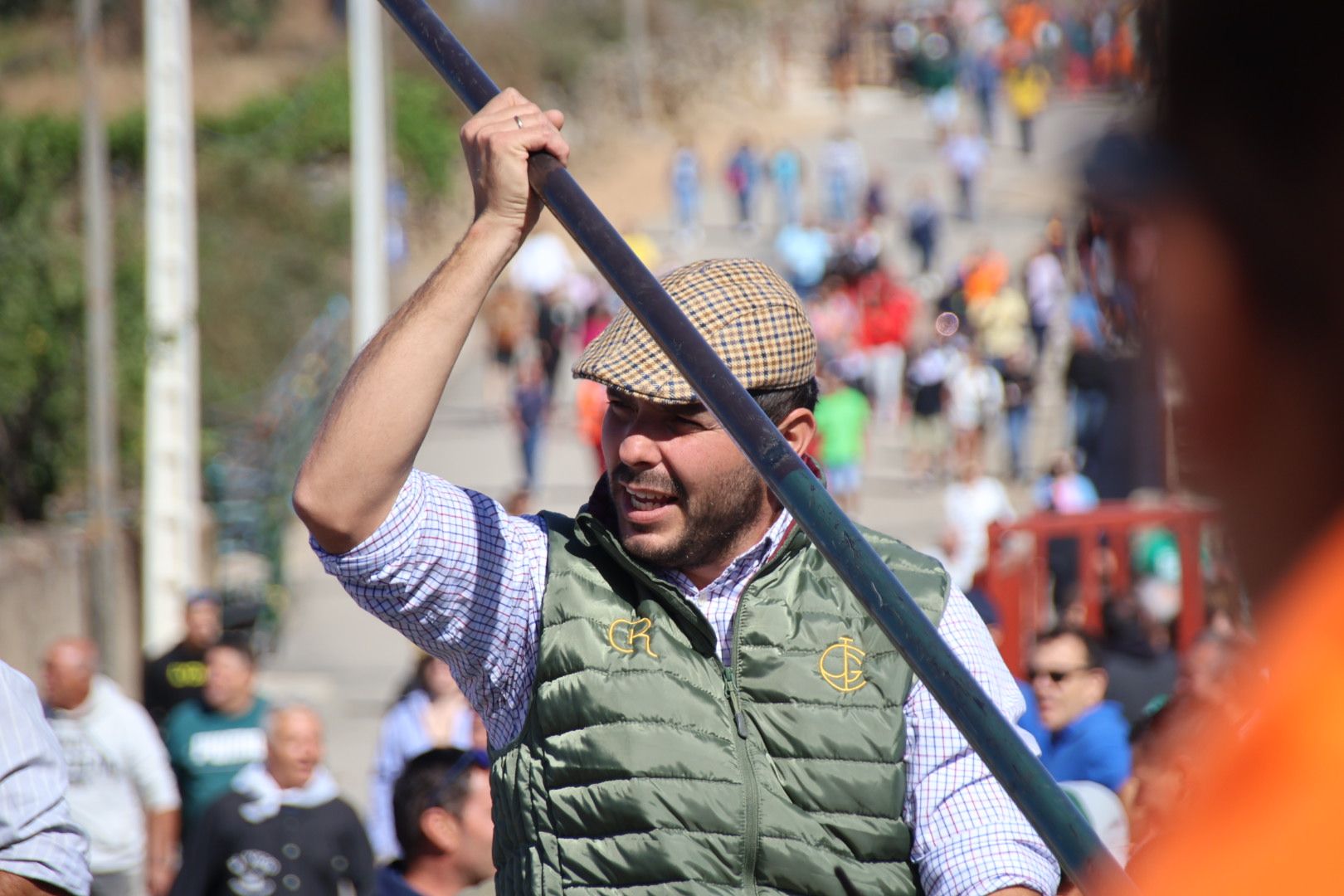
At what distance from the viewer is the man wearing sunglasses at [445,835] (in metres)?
4.65

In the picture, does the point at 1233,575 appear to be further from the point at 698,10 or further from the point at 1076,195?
the point at 698,10

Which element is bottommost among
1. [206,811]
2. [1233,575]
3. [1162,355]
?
[206,811]

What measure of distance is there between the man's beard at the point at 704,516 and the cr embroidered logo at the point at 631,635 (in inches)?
3.5

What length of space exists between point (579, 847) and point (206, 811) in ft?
11.9

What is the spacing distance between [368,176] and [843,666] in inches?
527

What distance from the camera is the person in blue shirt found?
5.77m

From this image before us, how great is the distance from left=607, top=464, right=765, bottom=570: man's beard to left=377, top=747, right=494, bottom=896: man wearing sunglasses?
2.42m

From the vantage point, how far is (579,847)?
2.14m

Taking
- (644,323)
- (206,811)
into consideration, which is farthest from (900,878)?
(206,811)

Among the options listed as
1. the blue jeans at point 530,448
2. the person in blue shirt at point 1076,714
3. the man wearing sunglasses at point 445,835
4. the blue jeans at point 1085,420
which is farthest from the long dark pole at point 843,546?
the blue jeans at point 530,448

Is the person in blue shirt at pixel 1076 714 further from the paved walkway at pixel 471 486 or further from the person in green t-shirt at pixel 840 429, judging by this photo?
the person in green t-shirt at pixel 840 429

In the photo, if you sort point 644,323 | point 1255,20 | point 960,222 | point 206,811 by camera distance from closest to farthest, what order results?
point 1255,20 < point 644,323 < point 206,811 < point 960,222

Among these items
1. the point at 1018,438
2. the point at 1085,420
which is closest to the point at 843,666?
the point at 1085,420

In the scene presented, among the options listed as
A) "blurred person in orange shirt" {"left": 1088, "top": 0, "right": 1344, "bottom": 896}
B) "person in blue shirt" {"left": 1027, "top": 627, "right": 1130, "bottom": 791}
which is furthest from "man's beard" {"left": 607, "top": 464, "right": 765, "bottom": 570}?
"person in blue shirt" {"left": 1027, "top": 627, "right": 1130, "bottom": 791}
